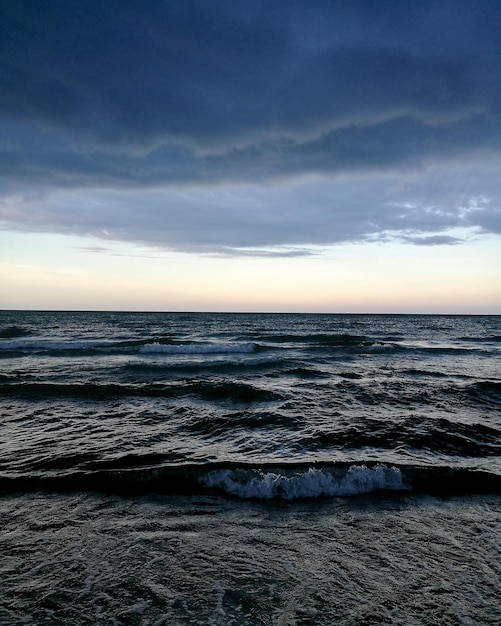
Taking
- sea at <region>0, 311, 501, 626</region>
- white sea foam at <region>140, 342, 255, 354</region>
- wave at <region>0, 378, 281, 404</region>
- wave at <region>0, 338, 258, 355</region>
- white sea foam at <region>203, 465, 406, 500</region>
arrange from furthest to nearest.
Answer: white sea foam at <region>140, 342, 255, 354</region> < wave at <region>0, 338, 258, 355</region> < wave at <region>0, 378, 281, 404</region> < white sea foam at <region>203, 465, 406, 500</region> < sea at <region>0, 311, 501, 626</region>

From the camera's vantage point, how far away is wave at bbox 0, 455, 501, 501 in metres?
6.60

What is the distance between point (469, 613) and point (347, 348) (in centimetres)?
3093

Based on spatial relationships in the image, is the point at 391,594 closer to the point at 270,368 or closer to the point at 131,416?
the point at 131,416

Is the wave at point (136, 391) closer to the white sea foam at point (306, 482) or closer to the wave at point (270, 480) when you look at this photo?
the wave at point (270, 480)

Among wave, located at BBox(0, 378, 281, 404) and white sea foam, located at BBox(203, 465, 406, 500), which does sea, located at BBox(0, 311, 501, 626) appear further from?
wave, located at BBox(0, 378, 281, 404)

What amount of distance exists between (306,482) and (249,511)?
4.03 ft

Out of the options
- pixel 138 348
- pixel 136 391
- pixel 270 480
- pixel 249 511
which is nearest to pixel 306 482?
pixel 270 480

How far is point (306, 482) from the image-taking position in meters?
6.73

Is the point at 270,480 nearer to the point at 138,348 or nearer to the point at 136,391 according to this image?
the point at 136,391

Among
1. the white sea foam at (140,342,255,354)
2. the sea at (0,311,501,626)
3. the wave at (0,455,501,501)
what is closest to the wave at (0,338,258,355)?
the white sea foam at (140,342,255,354)

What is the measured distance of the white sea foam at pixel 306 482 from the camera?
6.57 meters

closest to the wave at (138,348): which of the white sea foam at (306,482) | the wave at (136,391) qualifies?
the wave at (136,391)

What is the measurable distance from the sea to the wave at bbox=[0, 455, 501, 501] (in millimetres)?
32

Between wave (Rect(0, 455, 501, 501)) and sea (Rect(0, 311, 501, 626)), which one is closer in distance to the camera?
sea (Rect(0, 311, 501, 626))
